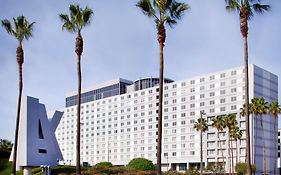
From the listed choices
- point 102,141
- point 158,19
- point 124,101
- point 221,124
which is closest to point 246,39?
point 158,19

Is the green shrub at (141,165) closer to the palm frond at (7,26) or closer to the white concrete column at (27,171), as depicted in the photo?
the white concrete column at (27,171)

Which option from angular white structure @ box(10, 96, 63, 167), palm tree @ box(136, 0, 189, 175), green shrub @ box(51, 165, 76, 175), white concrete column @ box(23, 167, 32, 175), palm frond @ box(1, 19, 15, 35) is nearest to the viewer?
palm tree @ box(136, 0, 189, 175)

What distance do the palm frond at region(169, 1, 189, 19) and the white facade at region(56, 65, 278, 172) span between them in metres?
101

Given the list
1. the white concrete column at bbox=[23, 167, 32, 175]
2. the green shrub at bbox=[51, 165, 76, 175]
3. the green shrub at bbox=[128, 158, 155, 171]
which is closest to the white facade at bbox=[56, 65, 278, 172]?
the green shrub at bbox=[128, 158, 155, 171]

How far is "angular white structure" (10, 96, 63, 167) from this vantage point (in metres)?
73.9

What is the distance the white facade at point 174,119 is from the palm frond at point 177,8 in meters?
101

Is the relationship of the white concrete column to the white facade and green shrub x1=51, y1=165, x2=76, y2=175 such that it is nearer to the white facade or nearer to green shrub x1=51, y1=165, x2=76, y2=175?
green shrub x1=51, y1=165, x2=76, y2=175

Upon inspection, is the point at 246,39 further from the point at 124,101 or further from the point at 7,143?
the point at 124,101

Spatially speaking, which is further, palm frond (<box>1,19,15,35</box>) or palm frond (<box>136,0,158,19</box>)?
palm frond (<box>1,19,15,35</box>)

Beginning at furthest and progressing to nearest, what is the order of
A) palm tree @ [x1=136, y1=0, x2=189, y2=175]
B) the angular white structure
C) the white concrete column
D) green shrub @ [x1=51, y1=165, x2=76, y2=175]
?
the angular white structure
green shrub @ [x1=51, y1=165, x2=76, y2=175]
the white concrete column
palm tree @ [x1=136, y1=0, x2=189, y2=175]

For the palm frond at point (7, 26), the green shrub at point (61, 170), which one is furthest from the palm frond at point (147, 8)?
the green shrub at point (61, 170)

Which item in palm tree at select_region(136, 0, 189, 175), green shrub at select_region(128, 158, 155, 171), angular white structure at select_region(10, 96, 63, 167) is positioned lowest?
green shrub at select_region(128, 158, 155, 171)

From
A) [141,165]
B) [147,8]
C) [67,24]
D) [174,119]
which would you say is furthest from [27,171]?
[174,119]

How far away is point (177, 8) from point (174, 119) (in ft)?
389
